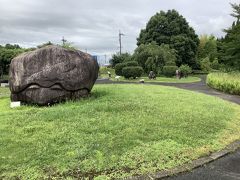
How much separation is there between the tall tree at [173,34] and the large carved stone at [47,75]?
122 feet

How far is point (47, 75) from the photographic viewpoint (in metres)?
10.1

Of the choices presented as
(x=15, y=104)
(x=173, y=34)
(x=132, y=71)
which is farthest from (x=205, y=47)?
(x=15, y=104)

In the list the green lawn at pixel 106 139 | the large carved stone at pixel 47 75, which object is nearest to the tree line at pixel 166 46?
the large carved stone at pixel 47 75

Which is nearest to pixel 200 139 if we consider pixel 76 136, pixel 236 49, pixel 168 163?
pixel 168 163

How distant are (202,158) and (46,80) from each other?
6.03m

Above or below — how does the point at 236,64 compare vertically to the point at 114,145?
above

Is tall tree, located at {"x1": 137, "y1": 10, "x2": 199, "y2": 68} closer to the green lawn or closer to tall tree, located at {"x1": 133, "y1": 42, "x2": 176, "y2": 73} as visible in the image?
tall tree, located at {"x1": 133, "y1": 42, "x2": 176, "y2": 73}

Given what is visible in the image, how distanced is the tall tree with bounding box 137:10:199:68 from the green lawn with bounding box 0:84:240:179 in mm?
38201

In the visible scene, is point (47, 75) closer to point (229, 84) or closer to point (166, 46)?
point (229, 84)

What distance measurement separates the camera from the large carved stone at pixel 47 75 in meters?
10.2

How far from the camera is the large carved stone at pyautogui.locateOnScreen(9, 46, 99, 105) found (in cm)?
1019

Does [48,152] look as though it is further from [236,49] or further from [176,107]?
[236,49]

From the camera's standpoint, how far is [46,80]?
10.2 m

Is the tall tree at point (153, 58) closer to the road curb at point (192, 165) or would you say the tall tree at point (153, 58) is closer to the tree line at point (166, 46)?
the tree line at point (166, 46)
